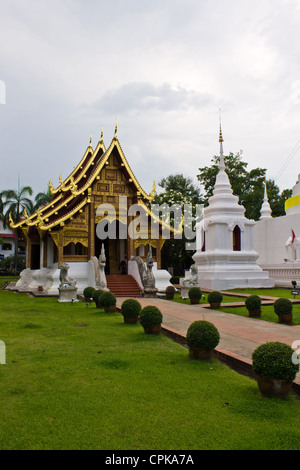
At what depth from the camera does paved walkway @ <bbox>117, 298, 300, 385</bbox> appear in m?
6.70

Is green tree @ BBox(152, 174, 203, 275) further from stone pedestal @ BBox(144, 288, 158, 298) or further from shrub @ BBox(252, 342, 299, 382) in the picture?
shrub @ BBox(252, 342, 299, 382)

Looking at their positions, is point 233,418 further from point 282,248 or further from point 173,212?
point 173,212

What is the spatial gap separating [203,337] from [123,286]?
1226cm

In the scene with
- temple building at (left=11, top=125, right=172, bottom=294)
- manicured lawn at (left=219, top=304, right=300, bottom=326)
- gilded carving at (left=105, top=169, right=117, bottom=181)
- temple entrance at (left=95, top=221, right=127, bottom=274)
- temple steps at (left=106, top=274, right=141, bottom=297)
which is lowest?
manicured lawn at (left=219, top=304, right=300, bottom=326)

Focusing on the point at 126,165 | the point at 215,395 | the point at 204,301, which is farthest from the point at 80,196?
the point at 215,395

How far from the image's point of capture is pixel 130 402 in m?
4.29

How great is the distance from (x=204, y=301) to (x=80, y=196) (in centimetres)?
863

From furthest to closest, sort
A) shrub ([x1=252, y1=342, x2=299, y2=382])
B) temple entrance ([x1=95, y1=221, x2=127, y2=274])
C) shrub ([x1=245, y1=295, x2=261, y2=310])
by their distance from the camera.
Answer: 1. temple entrance ([x1=95, y1=221, x2=127, y2=274])
2. shrub ([x1=245, y1=295, x2=261, y2=310])
3. shrub ([x1=252, y1=342, x2=299, y2=382])

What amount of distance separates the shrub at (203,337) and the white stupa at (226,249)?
14.0 m

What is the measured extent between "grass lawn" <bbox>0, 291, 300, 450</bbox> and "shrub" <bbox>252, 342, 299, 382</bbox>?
292 mm

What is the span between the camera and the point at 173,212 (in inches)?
1320

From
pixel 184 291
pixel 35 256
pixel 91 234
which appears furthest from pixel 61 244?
pixel 35 256

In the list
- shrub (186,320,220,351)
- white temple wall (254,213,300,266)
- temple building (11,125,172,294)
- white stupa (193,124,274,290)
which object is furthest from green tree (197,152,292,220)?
shrub (186,320,220,351)

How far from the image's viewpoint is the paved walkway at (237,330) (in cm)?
670
